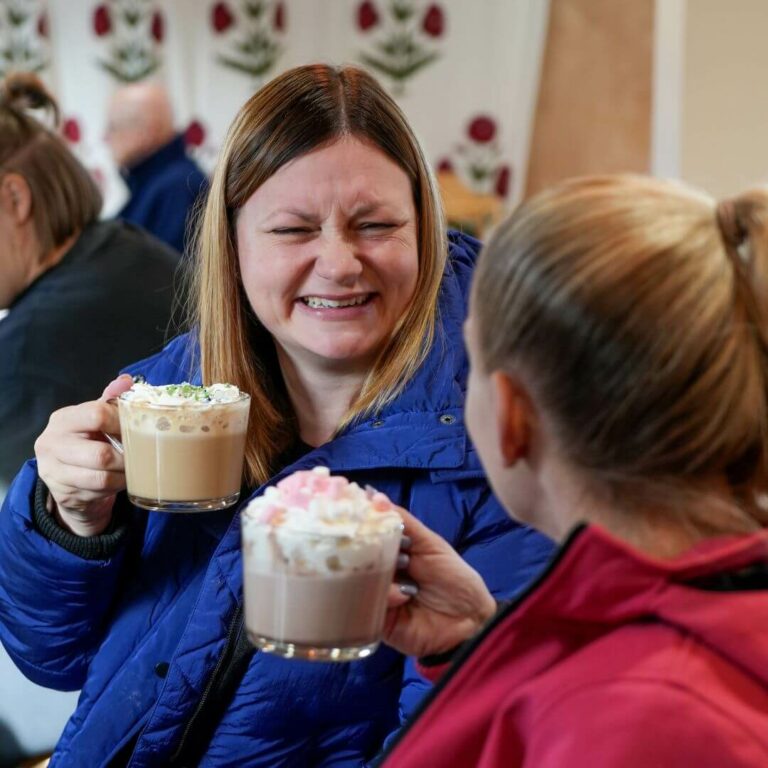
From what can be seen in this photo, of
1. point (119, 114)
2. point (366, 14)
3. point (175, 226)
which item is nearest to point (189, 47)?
point (119, 114)

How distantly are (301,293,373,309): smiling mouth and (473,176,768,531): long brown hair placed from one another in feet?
1.94

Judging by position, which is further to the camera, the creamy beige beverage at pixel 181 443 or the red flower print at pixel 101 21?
the red flower print at pixel 101 21

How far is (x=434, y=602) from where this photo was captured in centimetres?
126

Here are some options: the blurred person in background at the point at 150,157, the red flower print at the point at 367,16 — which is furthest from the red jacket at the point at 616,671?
the red flower print at the point at 367,16

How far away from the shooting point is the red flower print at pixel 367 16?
15.8ft

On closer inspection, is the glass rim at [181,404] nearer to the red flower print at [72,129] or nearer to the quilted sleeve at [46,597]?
the quilted sleeve at [46,597]

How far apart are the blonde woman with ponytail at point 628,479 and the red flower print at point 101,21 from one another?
4455 millimetres

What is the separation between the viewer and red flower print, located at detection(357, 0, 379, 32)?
482 cm

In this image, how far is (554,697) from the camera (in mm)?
915

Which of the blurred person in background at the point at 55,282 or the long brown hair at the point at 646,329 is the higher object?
the long brown hair at the point at 646,329

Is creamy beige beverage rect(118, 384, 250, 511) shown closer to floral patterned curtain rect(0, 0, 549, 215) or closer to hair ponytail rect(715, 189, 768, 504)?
hair ponytail rect(715, 189, 768, 504)

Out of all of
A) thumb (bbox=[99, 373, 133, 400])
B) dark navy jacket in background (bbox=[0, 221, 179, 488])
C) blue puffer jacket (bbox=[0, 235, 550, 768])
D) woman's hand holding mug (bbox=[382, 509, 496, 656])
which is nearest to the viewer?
woman's hand holding mug (bbox=[382, 509, 496, 656])

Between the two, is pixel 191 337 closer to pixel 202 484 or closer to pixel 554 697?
pixel 202 484

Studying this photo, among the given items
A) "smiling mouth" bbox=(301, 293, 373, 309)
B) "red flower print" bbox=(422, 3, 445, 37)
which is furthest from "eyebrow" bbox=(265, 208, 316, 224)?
"red flower print" bbox=(422, 3, 445, 37)
